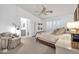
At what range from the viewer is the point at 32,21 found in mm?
2143

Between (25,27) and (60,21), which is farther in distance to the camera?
(25,27)

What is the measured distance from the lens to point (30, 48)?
2037mm

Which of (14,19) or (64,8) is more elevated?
(64,8)

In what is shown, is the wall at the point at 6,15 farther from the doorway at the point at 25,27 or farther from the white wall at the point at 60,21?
the white wall at the point at 60,21

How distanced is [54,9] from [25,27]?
66 centimetres

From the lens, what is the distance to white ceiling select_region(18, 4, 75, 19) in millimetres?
1998

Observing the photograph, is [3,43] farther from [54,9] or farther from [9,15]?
[54,9]

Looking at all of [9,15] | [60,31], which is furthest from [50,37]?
[9,15]

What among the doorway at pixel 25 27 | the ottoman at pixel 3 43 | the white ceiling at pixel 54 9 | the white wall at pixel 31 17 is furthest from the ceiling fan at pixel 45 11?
the ottoman at pixel 3 43

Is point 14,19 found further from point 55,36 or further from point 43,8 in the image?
point 55,36

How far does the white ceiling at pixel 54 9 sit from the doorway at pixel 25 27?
8.1 inches

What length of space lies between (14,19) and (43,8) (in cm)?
59
